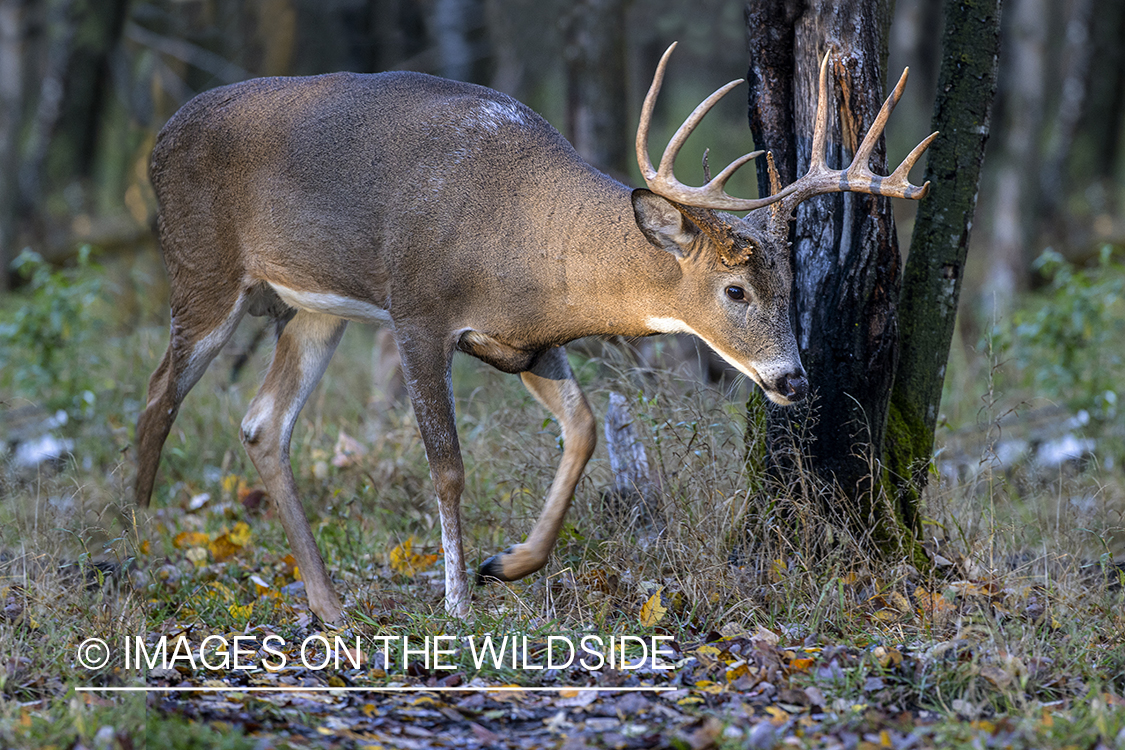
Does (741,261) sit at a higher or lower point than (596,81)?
lower

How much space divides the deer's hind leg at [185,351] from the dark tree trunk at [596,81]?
14.2 ft

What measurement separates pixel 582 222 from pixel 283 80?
6.24ft

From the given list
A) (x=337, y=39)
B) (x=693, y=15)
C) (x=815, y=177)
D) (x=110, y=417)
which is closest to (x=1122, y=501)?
(x=815, y=177)

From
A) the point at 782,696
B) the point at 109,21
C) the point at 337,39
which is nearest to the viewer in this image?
the point at 782,696

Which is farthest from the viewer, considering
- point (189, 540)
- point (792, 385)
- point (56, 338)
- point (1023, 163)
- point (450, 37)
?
point (450, 37)

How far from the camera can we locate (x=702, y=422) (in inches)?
Answer: 210

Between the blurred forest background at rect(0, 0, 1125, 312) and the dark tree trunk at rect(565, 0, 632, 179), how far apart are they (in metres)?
0.02

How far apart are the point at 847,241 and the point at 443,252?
174cm

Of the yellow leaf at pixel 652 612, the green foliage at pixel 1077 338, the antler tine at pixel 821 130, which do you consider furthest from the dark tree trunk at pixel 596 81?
the yellow leaf at pixel 652 612

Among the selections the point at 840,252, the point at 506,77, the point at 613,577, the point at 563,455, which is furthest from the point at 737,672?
the point at 506,77

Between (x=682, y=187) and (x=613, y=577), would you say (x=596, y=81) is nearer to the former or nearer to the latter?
(x=682, y=187)

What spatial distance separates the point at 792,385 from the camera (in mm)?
4555

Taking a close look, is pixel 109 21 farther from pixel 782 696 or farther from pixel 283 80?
pixel 782 696

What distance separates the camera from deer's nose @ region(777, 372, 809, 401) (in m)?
4.56
